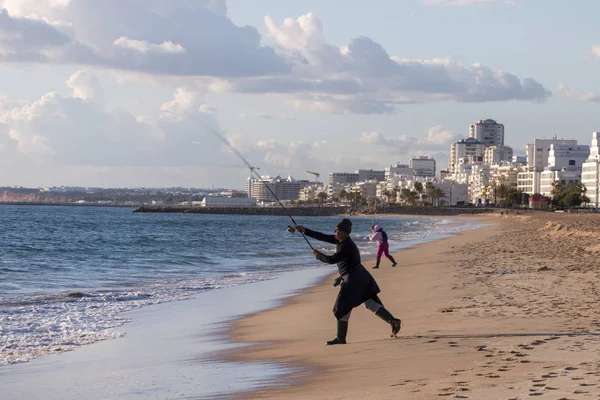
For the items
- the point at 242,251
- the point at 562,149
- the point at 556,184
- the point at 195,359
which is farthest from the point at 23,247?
the point at 562,149

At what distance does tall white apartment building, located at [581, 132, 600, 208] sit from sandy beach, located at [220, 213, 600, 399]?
4801 inches

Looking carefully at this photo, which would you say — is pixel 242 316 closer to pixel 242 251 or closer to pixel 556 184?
pixel 242 251

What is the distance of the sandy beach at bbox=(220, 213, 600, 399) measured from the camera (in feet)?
21.6

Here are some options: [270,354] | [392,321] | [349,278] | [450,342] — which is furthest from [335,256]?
[450,342]

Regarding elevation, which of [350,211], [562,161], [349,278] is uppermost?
[562,161]

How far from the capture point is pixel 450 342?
29.2 feet

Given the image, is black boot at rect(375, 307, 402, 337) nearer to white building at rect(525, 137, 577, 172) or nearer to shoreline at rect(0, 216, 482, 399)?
shoreline at rect(0, 216, 482, 399)

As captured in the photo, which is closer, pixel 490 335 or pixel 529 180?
pixel 490 335

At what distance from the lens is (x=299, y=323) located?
12484mm

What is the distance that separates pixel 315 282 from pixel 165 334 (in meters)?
9.29

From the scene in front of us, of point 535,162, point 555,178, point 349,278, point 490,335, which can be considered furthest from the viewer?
point 535,162

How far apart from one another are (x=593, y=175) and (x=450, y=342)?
439 ft

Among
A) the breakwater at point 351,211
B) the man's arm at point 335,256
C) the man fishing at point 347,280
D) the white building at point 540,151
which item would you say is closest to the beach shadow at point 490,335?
the man fishing at point 347,280

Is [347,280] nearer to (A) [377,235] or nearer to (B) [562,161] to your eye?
(A) [377,235]
